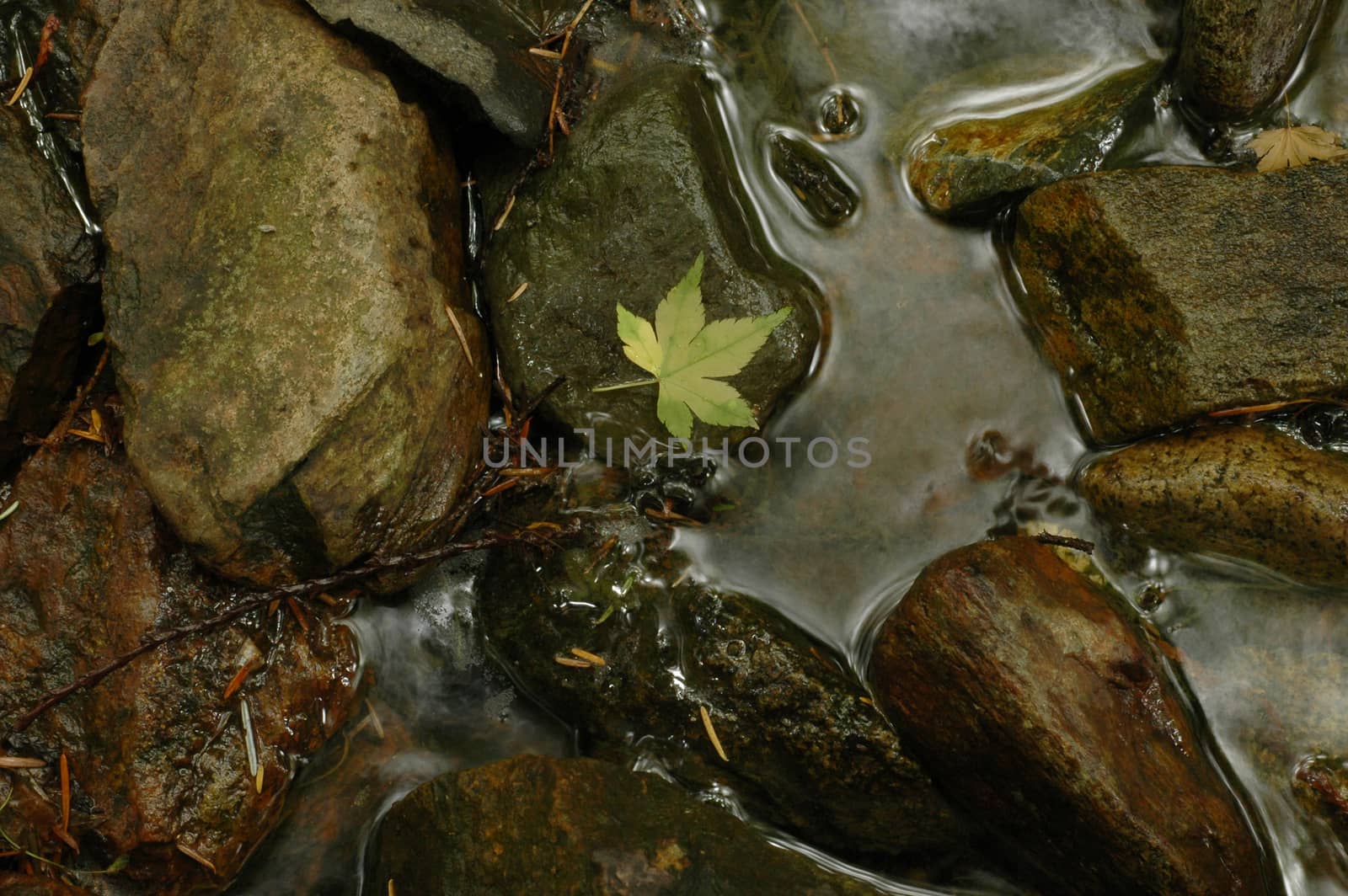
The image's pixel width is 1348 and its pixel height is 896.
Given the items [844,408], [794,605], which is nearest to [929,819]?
[794,605]

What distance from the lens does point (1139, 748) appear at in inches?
113

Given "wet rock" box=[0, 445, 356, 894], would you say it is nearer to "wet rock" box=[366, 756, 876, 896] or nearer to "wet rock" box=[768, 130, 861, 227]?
"wet rock" box=[366, 756, 876, 896]

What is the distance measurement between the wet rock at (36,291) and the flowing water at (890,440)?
1354 millimetres

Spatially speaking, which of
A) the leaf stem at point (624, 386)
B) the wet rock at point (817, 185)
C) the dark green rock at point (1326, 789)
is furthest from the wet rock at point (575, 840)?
the wet rock at point (817, 185)

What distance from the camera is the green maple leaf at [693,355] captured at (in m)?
2.88

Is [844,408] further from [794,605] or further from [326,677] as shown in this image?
[326,677]

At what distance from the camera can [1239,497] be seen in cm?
303

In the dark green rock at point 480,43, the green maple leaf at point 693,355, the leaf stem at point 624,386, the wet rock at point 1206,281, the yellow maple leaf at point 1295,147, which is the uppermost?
the yellow maple leaf at point 1295,147

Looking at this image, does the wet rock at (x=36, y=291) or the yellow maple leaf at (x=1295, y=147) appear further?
the yellow maple leaf at (x=1295, y=147)

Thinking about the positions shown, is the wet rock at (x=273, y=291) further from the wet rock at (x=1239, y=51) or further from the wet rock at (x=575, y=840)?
the wet rock at (x=1239, y=51)

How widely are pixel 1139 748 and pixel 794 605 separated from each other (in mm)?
1192

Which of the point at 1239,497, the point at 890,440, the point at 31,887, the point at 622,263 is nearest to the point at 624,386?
the point at 622,263

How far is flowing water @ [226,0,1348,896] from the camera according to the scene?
3211 mm

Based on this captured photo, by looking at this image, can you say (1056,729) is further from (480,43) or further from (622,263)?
(480,43)
